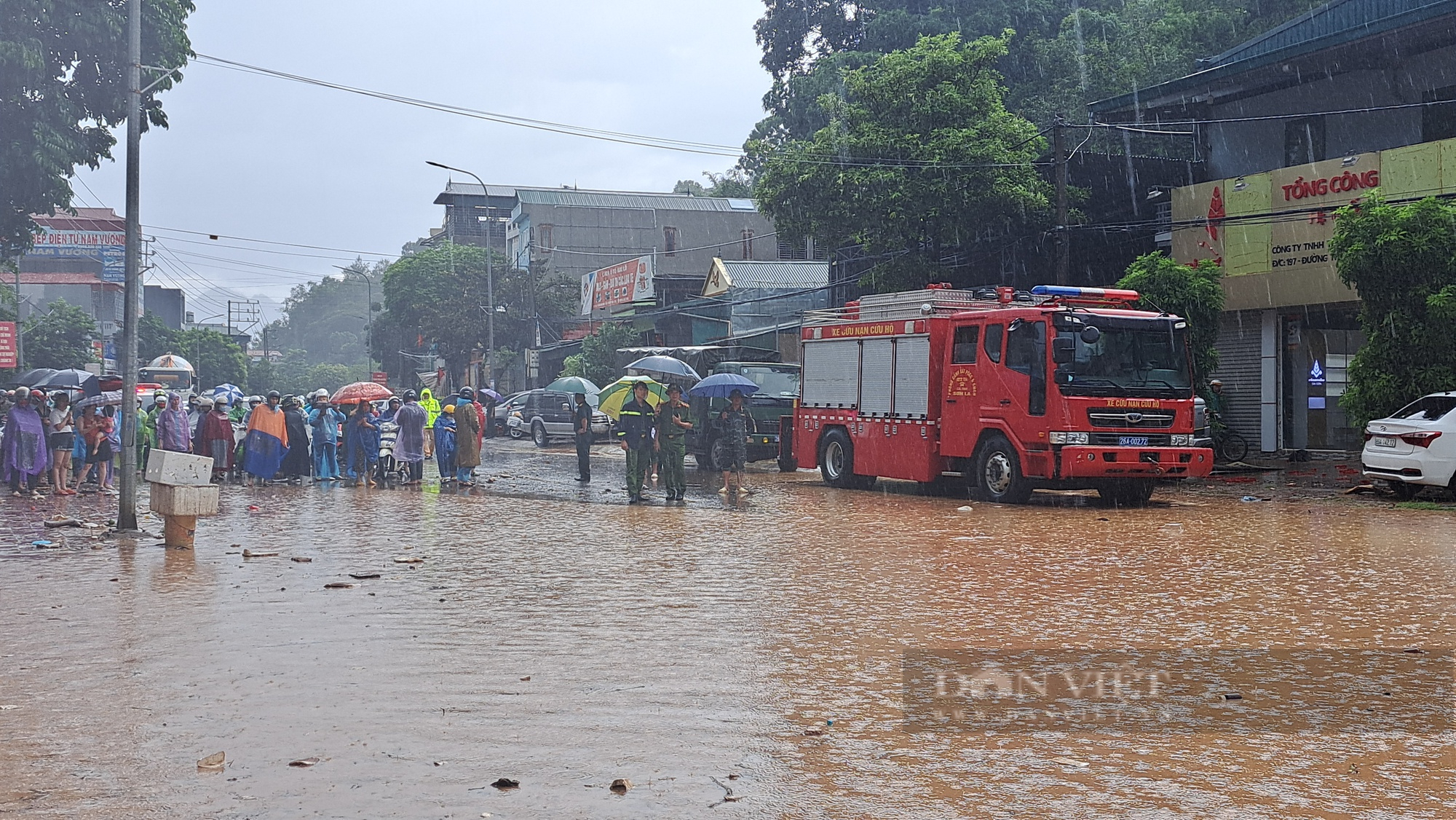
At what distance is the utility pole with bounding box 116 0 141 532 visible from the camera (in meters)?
14.8

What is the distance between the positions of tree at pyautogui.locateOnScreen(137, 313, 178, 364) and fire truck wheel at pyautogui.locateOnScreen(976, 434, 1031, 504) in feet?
225

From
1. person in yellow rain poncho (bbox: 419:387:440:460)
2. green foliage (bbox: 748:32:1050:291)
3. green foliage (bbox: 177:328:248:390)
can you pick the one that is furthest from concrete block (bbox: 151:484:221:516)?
green foliage (bbox: 177:328:248:390)

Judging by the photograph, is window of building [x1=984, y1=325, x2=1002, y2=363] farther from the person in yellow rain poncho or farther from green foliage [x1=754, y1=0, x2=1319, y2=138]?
green foliage [x1=754, y1=0, x2=1319, y2=138]

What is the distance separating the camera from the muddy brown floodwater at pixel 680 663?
538cm

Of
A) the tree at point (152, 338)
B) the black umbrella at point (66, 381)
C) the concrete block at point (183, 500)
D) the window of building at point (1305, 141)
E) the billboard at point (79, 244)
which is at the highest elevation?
the billboard at point (79, 244)

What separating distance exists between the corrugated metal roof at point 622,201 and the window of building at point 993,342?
205ft

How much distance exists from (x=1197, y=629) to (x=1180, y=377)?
1054 centimetres

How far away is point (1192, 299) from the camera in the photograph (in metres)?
23.8

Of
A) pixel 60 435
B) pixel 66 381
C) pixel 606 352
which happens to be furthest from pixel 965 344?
pixel 606 352

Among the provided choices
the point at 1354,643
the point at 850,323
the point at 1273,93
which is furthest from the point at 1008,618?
the point at 1273,93

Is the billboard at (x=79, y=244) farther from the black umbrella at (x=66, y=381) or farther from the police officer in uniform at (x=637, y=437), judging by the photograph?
the police officer in uniform at (x=637, y=437)

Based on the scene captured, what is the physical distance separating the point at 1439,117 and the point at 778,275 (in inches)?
1114

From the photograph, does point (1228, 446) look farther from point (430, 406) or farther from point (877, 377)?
point (430, 406)

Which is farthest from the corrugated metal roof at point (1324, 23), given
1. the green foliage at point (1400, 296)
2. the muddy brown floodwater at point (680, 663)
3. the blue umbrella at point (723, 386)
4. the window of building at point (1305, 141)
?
the muddy brown floodwater at point (680, 663)
